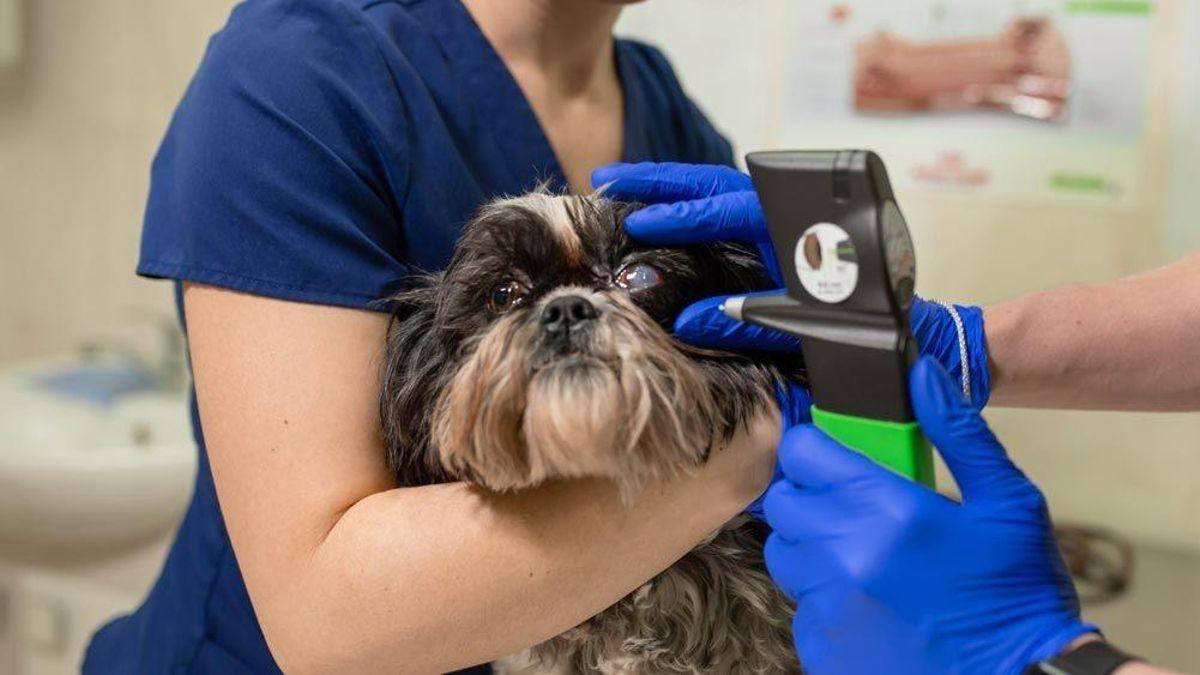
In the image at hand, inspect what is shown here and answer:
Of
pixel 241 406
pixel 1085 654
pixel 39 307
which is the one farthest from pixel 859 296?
pixel 39 307

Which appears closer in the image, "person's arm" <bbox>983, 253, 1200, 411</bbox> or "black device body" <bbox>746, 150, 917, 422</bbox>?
"black device body" <bbox>746, 150, 917, 422</bbox>

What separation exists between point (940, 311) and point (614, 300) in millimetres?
314

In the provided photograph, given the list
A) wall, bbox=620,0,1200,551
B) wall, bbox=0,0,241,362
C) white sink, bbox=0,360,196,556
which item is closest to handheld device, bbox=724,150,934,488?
wall, bbox=620,0,1200,551

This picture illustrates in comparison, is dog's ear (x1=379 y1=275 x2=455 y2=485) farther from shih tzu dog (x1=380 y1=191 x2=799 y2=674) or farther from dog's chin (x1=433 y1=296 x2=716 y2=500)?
dog's chin (x1=433 y1=296 x2=716 y2=500)

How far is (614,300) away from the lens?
2.70 ft

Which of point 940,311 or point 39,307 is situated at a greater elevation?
point 940,311

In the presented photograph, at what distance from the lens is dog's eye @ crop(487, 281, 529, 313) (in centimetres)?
89

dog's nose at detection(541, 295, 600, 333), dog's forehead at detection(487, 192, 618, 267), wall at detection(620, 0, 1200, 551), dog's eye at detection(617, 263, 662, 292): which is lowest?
wall at detection(620, 0, 1200, 551)

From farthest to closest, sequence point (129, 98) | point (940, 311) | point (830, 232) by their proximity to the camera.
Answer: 1. point (129, 98)
2. point (940, 311)
3. point (830, 232)

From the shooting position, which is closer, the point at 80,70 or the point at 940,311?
the point at 940,311

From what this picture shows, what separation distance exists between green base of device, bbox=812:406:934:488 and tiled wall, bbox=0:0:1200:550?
1.13 m

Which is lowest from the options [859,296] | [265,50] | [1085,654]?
[1085,654]

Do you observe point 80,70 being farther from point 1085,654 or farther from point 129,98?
point 1085,654

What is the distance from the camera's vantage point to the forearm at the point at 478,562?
2.70 ft
